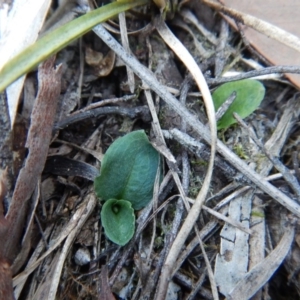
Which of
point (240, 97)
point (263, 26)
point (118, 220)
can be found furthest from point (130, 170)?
point (263, 26)

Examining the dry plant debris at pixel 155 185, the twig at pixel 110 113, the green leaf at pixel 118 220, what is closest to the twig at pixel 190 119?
the dry plant debris at pixel 155 185

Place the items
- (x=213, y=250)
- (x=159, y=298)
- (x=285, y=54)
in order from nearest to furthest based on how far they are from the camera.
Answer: (x=159, y=298), (x=213, y=250), (x=285, y=54)

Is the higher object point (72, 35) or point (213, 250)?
point (72, 35)

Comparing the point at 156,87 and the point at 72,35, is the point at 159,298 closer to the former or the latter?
the point at 156,87

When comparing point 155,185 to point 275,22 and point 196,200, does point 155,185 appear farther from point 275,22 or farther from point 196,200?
point 275,22

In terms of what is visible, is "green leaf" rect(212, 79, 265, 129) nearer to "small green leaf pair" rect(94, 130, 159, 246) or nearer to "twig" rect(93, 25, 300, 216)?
"twig" rect(93, 25, 300, 216)

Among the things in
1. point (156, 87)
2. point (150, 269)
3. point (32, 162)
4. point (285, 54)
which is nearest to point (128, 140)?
point (156, 87)
